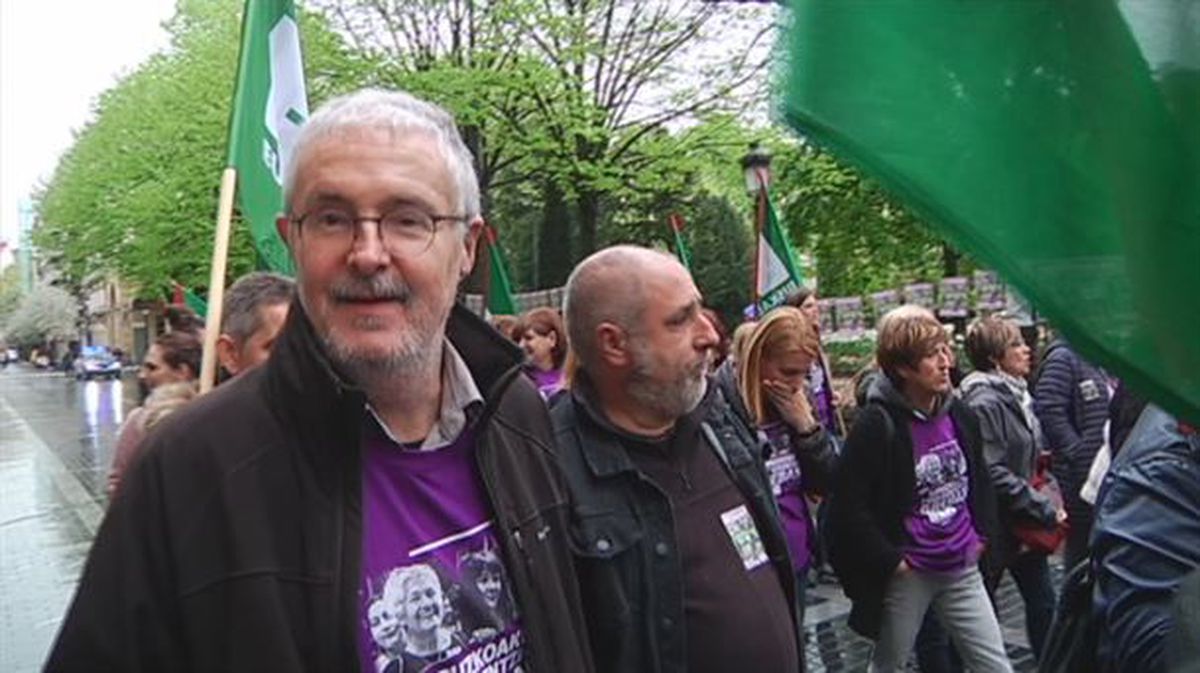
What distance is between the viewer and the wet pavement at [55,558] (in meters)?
6.41

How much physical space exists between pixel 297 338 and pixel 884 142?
118 cm

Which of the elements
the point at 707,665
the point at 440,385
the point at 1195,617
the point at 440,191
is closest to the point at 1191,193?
the point at 1195,617

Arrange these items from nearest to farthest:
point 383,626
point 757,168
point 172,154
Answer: point 383,626 < point 757,168 < point 172,154

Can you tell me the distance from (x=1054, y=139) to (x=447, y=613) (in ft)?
4.11

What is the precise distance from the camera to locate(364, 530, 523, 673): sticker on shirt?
1.83 m

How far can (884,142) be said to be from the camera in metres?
1.02

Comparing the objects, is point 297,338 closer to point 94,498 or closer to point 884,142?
point 884,142

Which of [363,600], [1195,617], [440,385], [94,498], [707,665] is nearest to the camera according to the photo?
[1195,617]

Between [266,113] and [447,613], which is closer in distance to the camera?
[447,613]

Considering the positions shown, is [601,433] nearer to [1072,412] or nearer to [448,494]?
[448,494]

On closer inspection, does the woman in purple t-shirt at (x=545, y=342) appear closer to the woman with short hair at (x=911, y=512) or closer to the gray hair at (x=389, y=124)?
the woman with short hair at (x=911, y=512)

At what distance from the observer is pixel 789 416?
4625 mm

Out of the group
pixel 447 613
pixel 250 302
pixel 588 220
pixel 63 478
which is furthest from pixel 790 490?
pixel 588 220

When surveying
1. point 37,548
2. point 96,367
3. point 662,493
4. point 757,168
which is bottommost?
point 96,367
